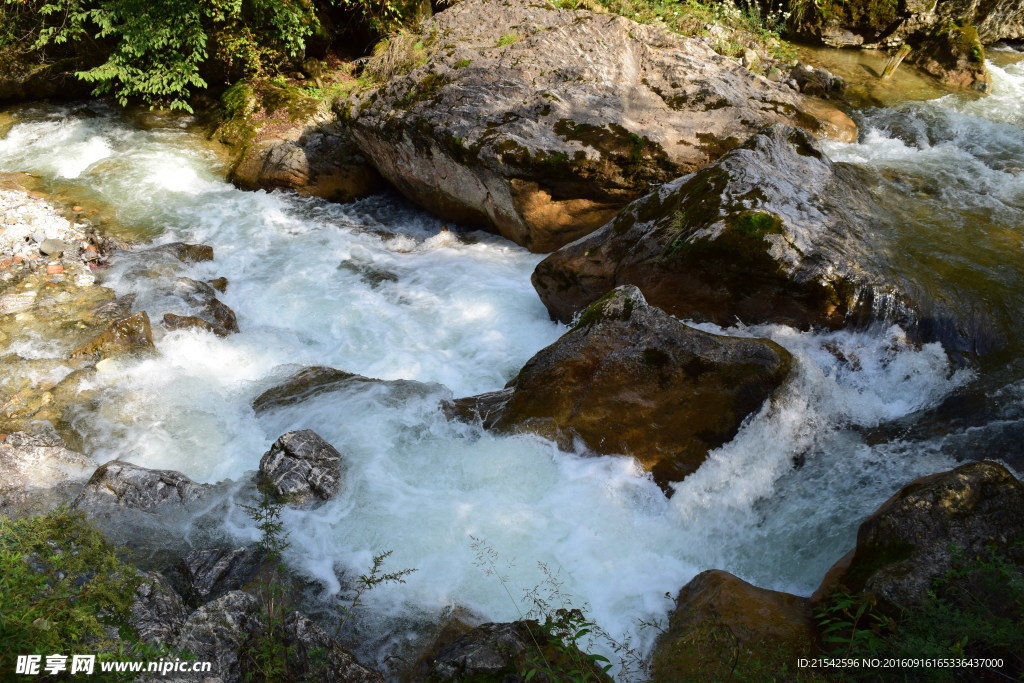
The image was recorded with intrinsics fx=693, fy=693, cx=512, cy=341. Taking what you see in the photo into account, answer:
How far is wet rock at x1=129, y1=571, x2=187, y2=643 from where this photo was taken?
138 inches

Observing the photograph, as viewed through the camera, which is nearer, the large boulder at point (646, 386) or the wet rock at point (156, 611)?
the wet rock at point (156, 611)

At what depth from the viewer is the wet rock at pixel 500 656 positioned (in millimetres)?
3580

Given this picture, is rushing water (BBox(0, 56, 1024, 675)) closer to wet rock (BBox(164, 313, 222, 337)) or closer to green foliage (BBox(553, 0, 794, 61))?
wet rock (BBox(164, 313, 222, 337))

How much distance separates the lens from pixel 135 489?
4.87 metres

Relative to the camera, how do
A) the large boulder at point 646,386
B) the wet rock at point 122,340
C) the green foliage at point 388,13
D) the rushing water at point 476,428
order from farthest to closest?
the green foliage at point 388,13 < the wet rock at point 122,340 < the large boulder at point 646,386 < the rushing water at point 476,428

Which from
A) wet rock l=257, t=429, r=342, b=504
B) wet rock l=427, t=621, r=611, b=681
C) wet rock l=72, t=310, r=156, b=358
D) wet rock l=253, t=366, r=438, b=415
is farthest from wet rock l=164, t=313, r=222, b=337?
wet rock l=427, t=621, r=611, b=681

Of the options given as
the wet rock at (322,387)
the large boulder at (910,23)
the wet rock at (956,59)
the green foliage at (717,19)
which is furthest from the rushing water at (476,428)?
the large boulder at (910,23)

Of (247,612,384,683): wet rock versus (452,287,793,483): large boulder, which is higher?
(452,287,793,483): large boulder

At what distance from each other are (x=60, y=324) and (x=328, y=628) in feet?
15.8

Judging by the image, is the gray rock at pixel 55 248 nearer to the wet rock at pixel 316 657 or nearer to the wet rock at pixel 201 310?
the wet rock at pixel 201 310

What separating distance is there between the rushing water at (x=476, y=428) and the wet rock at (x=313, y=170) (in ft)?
2.82

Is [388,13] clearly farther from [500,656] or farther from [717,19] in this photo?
[500,656]

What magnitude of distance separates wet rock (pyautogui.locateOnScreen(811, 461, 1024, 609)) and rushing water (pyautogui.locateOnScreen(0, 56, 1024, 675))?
54 cm

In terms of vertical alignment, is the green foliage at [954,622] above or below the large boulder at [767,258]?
below
